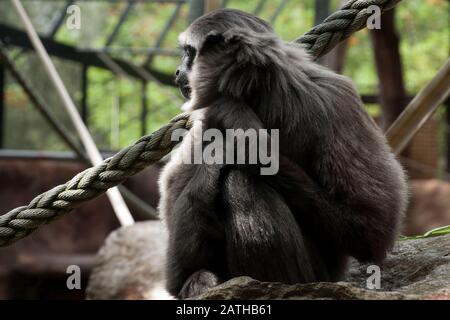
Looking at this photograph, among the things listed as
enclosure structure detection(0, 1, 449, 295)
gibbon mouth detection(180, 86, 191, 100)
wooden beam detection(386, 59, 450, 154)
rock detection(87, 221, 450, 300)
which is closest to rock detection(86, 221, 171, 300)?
rock detection(87, 221, 450, 300)

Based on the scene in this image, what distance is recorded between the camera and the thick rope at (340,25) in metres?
4.69

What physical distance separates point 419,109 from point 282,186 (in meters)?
2.63

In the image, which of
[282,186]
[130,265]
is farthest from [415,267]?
[130,265]

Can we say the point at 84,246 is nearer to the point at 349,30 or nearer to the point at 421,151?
the point at 421,151

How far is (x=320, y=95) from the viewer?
13.5 feet

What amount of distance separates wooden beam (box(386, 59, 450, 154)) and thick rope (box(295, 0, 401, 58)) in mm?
1425

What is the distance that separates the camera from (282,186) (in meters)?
3.87

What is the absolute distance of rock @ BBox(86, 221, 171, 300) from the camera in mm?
8102

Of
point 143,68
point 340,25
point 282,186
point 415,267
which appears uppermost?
point 143,68

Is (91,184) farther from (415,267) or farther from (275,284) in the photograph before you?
(415,267)

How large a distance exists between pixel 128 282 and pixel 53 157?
5.16m

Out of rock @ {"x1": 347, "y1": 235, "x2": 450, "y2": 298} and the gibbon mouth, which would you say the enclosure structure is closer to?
the gibbon mouth

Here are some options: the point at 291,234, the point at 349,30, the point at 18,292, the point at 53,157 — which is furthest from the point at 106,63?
the point at 291,234

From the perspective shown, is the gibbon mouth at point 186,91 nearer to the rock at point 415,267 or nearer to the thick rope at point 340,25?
the thick rope at point 340,25
